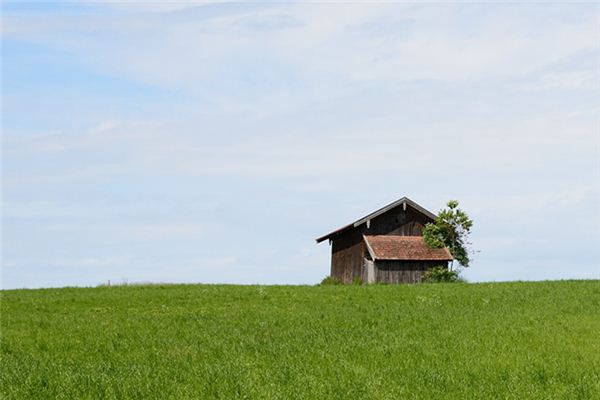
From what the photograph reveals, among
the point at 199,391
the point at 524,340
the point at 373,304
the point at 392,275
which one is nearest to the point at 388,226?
the point at 392,275

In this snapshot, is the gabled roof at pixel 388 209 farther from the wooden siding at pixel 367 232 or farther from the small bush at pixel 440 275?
the small bush at pixel 440 275

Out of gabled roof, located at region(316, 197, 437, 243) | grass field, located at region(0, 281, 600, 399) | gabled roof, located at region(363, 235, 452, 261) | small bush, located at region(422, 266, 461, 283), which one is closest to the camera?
grass field, located at region(0, 281, 600, 399)

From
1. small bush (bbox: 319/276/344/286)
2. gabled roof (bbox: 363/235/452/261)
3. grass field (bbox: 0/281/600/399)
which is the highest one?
gabled roof (bbox: 363/235/452/261)

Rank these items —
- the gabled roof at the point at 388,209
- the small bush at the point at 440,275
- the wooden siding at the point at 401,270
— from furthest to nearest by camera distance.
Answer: the gabled roof at the point at 388,209, the small bush at the point at 440,275, the wooden siding at the point at 401,270

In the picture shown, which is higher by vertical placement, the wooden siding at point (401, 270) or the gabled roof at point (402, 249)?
the gabled roof at point (402, 249)

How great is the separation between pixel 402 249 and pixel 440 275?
11.2ft

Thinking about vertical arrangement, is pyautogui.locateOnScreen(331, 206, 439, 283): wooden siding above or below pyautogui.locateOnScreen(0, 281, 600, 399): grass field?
above

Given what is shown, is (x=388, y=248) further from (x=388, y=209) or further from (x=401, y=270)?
(x=388, y=209)

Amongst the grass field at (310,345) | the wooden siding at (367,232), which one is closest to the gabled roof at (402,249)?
the wooden siding at (367,232)

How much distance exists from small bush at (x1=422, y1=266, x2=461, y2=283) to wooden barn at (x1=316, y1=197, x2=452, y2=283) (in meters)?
0.45

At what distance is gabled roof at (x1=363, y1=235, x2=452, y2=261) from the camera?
60.1 m

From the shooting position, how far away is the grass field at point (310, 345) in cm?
1561

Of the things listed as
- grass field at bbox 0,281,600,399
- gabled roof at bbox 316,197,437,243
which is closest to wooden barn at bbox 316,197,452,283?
gabled roof at bbox 316,197,437,243

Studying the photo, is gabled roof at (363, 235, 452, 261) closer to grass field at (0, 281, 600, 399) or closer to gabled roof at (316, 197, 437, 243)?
gabled roof at (316, 197, 437, 243)
